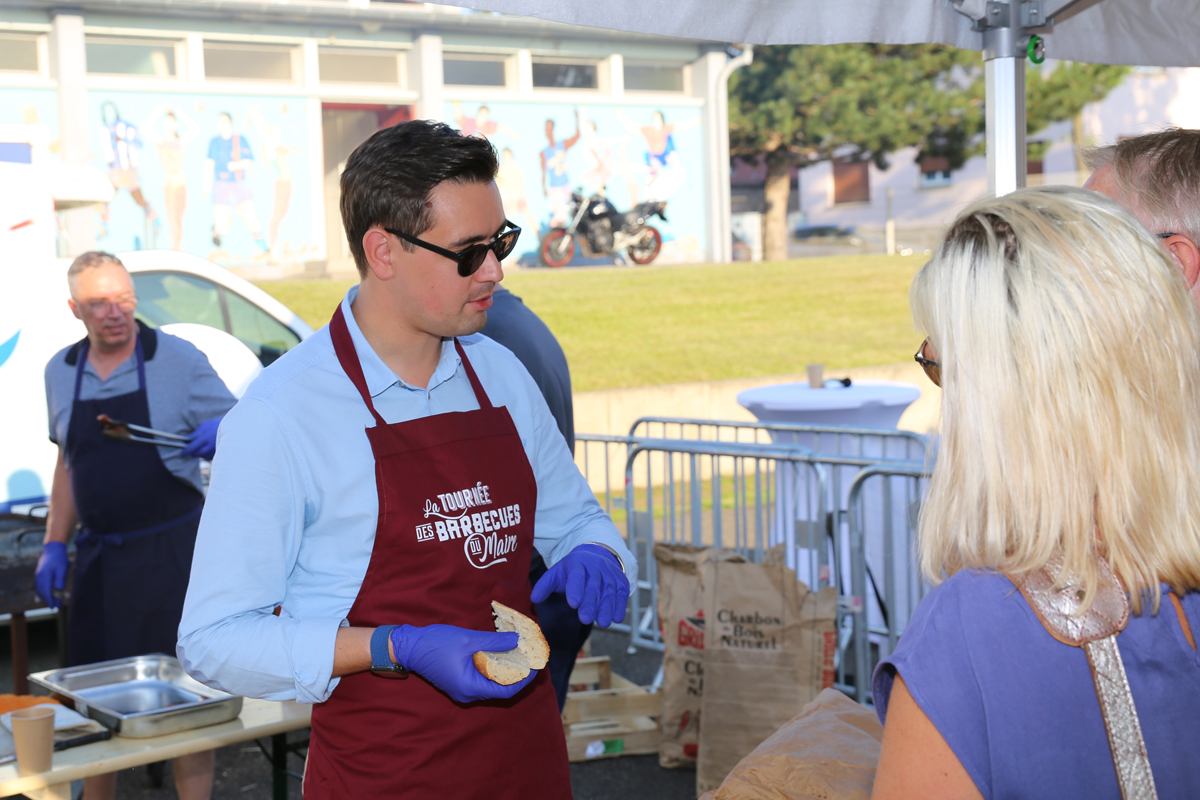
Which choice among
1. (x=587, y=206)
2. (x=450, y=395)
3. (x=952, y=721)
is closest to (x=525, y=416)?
(x=450, y=395)

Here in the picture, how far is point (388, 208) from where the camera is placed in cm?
192

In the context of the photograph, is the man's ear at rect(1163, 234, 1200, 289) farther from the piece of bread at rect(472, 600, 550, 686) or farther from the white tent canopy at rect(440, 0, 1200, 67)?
the piece of bread at rect(472, 600, 550, 686)

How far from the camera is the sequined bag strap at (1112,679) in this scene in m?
1.08

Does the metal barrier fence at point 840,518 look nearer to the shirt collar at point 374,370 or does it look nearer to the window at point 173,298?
the shirt collar at point 374,370

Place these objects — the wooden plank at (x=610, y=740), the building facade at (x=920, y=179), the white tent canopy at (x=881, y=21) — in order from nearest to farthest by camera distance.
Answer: the white tent canopy at (x=881, y=21), the wooden plank at (x=610, y=740), the building facade at (x=920, y=179)

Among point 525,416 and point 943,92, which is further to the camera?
point 943,92

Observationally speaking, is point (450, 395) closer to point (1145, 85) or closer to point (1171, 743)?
point (1171, 743)

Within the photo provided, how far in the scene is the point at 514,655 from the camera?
1842mm

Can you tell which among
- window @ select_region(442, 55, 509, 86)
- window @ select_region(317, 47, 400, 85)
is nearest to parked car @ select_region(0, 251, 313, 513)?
window @ select_region(317, 47, 400, 85)

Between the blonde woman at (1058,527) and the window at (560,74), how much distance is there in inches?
916

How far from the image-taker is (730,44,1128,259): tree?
73.4ft

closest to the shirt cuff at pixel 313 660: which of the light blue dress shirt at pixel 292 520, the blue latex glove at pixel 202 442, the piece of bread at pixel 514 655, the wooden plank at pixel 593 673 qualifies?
the light blue dress shirt at pixel 292 520

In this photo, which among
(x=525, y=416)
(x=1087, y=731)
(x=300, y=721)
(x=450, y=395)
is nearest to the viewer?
(x=1087, y=731)

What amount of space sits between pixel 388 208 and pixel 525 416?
547 millimetres
